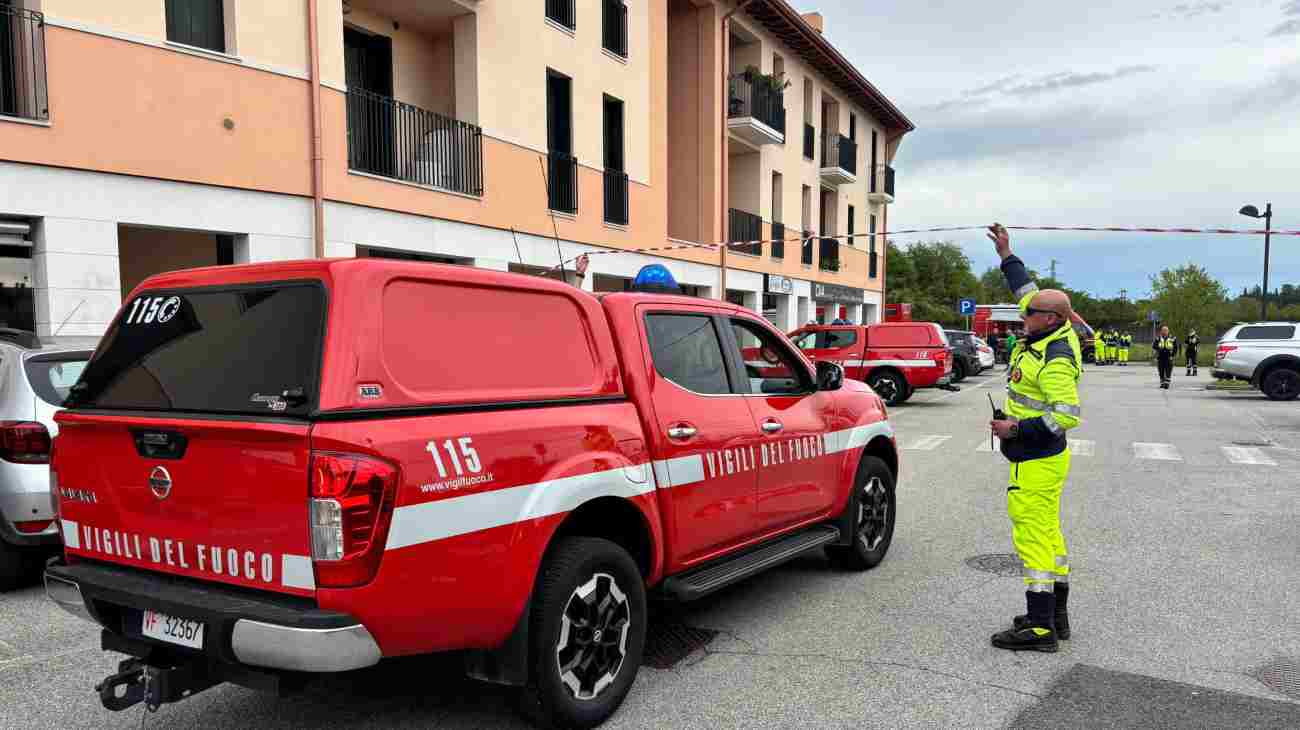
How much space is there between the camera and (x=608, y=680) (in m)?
3.67

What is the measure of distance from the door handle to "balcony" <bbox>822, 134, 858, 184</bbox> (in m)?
26.8

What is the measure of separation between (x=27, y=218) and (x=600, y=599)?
8746 mm

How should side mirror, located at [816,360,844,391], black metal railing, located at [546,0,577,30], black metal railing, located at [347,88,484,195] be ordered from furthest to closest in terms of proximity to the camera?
black metal railing, located at [546,0,577,30], black metal railing, located at [347,88,484,195], side mirror, located at [816,360,844,391]

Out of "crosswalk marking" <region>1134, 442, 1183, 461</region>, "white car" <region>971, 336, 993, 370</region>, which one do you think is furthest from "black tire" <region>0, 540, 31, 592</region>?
"white car" <region>971, 336, 993, 370</region>

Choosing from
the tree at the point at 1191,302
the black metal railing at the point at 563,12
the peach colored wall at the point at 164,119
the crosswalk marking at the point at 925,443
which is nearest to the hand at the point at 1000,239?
the crosswalk marking at the point at 925,443

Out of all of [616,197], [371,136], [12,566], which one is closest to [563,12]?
[616,197]

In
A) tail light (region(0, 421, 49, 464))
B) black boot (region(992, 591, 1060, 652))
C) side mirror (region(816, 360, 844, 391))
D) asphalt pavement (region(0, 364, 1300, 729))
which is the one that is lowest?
asphalt pavement (region(0, 364, 1300, 729))

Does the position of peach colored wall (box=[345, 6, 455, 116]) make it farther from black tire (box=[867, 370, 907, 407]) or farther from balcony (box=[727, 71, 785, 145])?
black tire (box=[867, 370, 907, 407])

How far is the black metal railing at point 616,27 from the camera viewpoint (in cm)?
1727

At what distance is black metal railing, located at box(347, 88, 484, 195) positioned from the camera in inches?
498

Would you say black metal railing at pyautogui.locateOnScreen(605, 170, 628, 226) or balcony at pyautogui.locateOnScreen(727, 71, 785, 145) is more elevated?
balcony at pyautogui.locateOnScreen(727, 71, 785, 145)

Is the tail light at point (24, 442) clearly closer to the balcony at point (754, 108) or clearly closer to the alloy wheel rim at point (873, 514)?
the alloy wheel rim at point (873, 514)

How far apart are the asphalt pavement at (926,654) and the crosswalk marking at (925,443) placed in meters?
4.44

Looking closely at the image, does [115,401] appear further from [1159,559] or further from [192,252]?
[192,252]
